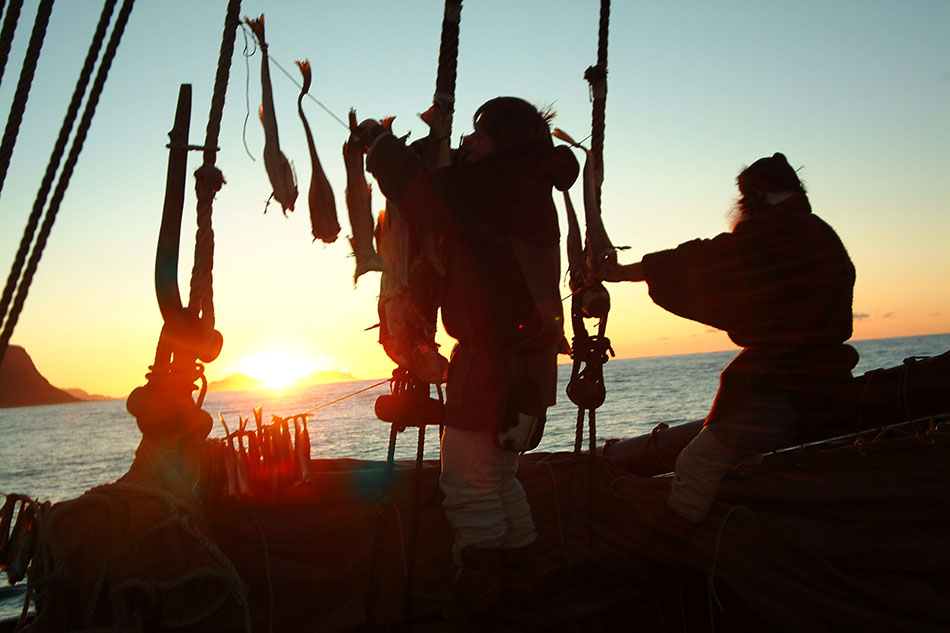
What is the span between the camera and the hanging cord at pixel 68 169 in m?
2.55

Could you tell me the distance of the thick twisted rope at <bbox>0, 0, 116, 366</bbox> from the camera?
2.55m

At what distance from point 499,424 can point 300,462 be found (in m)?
0.99

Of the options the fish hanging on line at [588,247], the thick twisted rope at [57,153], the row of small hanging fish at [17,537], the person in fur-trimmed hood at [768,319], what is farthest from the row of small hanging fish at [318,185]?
the person in fur-trimmed hood at [768,319]

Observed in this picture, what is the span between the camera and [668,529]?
2932 millimetres

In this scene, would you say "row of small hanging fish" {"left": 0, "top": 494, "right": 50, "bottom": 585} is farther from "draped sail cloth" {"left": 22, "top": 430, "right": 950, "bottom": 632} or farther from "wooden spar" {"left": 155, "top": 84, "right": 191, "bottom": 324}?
"wooden spar" {"left": 155, "top": 84, "right": 191, "bottom": 324}

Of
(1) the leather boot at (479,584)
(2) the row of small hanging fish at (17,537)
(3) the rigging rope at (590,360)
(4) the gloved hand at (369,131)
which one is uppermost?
(4) the gloved hand at (369,131)

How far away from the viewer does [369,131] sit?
242 centimetres

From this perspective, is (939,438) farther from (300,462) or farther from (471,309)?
(300,462)

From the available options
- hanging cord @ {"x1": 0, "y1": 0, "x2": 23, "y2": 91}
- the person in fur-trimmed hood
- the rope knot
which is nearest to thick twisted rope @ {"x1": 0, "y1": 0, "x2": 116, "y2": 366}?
hanging cord @ {"x1": 0, "y1": 0, "x2": 23, "y2": 91}

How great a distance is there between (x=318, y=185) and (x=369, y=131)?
0.37 m

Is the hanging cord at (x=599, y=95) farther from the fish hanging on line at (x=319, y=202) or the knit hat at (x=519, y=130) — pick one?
the fish hanging on line at (x=319, y=202)

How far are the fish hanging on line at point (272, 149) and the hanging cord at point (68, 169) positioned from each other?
0.63 meters

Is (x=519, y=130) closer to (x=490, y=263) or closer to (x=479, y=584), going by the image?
(x=490, y=263)

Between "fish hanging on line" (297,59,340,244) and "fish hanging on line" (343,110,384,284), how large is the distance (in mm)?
91
